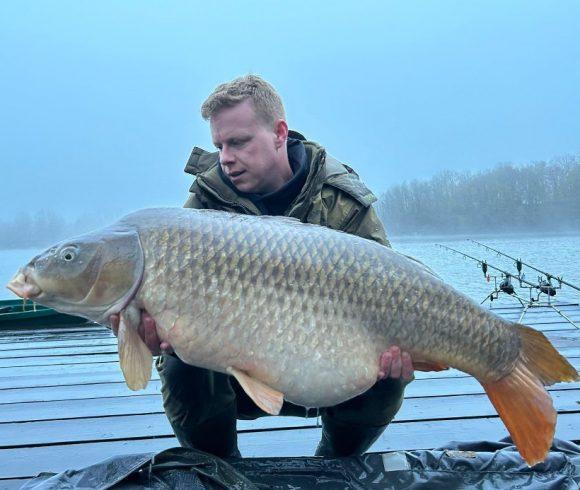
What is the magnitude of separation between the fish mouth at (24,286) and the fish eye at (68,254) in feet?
0.36

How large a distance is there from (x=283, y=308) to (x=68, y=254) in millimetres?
613

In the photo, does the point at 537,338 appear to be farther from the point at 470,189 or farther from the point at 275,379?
the point at 470,189

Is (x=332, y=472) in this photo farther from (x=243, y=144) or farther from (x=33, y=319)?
(x=33, y=319)

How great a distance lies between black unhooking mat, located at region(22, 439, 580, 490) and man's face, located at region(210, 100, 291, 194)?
37.7 inches

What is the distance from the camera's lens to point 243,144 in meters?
2.24

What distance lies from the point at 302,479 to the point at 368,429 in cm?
39

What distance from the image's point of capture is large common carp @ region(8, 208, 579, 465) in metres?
1.70

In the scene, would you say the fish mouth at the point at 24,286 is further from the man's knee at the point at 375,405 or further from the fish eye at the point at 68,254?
the man's knee at the point at 375,405

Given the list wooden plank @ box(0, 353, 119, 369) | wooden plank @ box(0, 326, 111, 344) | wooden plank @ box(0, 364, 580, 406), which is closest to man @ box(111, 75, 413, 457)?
wooden plank @ box(0, 364, 580, 406)

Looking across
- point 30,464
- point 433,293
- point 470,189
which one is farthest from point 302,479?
point 470,189

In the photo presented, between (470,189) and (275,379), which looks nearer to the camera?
(275,379)

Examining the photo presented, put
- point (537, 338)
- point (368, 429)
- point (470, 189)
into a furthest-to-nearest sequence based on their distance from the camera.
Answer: point (470, 189) → point (368, 429) → point (537, 338)

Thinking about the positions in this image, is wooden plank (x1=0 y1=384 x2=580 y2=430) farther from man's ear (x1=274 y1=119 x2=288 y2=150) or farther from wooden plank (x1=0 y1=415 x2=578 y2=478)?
man's ear (x1=274 y1=119 x2=288 y2=150)

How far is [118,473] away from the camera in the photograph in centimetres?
169
